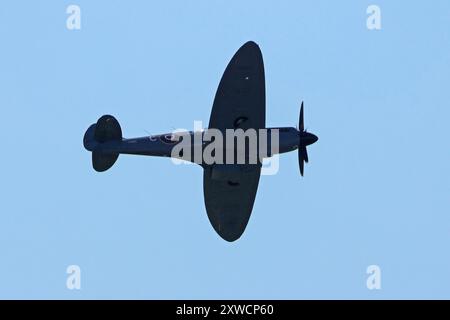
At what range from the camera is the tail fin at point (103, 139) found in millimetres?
32250

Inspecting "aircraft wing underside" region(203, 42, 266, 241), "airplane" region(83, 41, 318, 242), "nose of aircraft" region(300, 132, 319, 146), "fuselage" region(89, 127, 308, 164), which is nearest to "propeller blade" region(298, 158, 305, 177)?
"airplane" region(83, 41, 318, 242)

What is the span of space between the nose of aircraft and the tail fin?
21.4ft

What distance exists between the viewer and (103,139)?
32.3m

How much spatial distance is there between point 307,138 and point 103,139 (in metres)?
7.25

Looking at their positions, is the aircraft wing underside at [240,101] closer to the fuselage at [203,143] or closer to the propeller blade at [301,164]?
the fuselage at [203,143]

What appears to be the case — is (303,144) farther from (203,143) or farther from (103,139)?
(103,139)

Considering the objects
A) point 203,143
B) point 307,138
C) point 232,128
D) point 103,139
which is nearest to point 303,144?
point 307,138

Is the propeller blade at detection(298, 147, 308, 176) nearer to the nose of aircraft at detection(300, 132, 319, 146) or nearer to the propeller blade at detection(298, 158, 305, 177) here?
the propeller blade at detection(298, 158, 305, 177)

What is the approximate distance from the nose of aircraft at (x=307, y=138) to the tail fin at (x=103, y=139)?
6512 millimetres

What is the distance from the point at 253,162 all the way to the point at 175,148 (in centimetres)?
287

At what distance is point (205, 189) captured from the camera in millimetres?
34156

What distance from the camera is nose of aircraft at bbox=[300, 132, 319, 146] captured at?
3189cm
